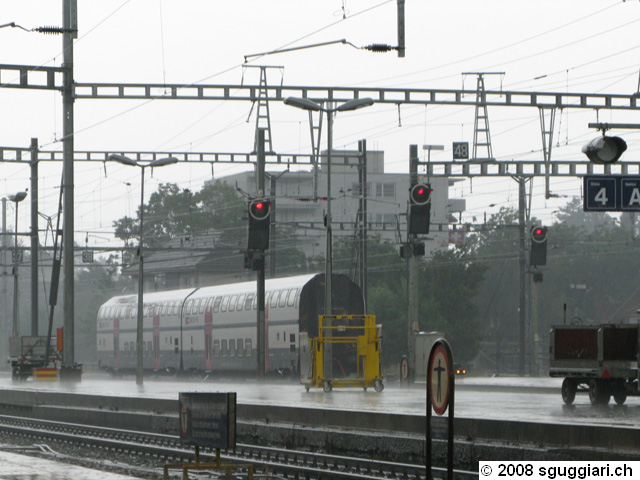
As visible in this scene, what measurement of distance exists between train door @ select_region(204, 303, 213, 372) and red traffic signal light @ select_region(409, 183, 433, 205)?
21.4 meters

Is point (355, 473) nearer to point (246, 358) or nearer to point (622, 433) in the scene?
point (622, 433)

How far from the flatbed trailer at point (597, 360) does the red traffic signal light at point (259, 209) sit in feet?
38.3

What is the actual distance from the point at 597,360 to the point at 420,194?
1109cm

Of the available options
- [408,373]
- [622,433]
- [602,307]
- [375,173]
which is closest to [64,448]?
[622,433]

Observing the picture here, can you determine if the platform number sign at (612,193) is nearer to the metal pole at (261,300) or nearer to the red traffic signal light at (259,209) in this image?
the red traffic signal light at (259,209)

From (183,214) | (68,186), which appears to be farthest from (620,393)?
(183,214)

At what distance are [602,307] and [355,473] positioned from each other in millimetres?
84665

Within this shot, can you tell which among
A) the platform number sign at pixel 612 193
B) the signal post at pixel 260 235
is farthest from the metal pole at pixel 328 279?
the platform number sign at pixel 612 193

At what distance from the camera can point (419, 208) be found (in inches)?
1344

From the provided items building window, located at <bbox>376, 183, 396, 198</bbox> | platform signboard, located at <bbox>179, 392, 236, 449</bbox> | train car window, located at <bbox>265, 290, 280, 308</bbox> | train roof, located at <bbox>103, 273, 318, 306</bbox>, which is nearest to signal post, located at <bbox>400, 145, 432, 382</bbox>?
train roof, located at <bbox>103, 273, 318, 306</bbox>

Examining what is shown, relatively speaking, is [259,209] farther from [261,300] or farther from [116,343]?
[116,343]

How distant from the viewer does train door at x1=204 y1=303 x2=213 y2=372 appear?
5316 centimetres

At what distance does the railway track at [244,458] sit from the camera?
1602 cm

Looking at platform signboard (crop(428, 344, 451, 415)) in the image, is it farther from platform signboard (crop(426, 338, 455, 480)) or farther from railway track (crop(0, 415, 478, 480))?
railway track (crop(0, 415, 478, 480))
